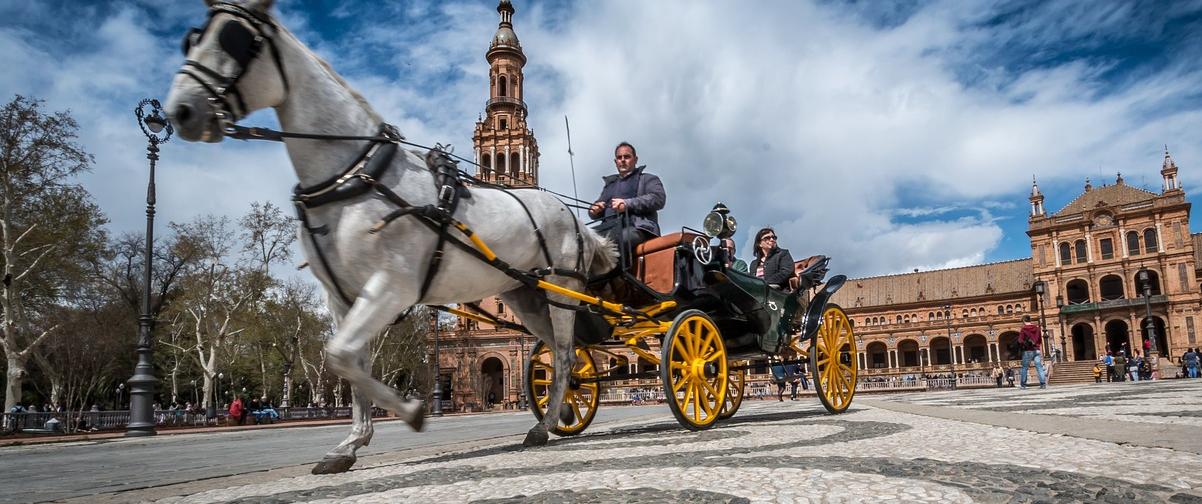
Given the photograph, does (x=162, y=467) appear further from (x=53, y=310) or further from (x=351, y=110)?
(x=53, y=310)

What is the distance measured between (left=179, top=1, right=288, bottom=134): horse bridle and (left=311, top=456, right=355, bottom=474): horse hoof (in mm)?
1629

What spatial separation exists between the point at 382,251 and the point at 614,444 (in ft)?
5.97

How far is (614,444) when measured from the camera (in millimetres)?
4449

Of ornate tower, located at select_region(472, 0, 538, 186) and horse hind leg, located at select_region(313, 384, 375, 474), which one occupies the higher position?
ornate tower, located at select_region(472, 0, 538, 186)

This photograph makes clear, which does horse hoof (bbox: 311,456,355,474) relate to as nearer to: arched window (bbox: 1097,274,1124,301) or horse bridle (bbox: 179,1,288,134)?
horse bridle (bbox: 179,1,288,134)

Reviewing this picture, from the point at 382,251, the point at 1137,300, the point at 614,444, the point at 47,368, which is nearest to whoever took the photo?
the point at 382,251

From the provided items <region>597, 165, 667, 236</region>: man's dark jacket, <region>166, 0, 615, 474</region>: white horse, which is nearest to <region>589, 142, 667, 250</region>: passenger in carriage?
<region>597, 165, 667, 236</region>: man's dark jacket

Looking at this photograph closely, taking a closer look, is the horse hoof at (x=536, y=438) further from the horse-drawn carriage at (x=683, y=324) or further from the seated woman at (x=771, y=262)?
the seated woman at (x=771, y=262)

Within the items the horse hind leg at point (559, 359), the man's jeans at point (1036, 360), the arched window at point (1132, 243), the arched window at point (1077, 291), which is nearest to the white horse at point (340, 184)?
the horse hind leg at point (559, 359)

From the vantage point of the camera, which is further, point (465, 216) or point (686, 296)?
point (686, 296)

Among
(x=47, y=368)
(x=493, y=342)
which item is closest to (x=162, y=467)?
(x=47, y=368)

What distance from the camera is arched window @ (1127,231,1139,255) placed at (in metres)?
59.1

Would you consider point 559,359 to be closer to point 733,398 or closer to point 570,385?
point 570,385

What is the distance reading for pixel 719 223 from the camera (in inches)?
235
